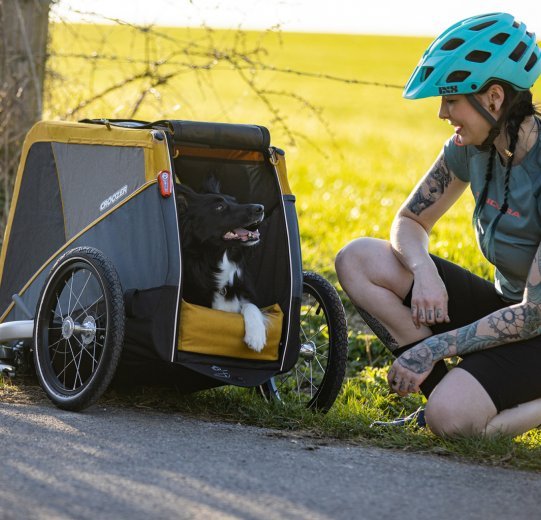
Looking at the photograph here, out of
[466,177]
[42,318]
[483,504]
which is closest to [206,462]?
[483,504]

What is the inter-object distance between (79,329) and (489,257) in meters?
1.56

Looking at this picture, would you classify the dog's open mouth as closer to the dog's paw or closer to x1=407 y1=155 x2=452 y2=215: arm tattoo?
the dog's paw

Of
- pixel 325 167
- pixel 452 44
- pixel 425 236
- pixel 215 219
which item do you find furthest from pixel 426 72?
pixel 325 167

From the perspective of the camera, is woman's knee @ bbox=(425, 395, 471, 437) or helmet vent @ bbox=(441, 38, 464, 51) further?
helmet vent @ bbox=(441, 38, 464, 51)

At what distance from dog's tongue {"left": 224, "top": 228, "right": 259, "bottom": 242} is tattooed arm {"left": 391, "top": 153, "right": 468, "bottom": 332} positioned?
1.90 ft

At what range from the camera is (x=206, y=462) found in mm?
3203

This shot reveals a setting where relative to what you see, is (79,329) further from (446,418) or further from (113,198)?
(446,418)

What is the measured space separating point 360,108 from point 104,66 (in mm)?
19727

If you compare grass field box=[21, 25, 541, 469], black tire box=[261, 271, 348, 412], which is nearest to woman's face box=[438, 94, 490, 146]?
black tire box=[261, 271, 348, 412]

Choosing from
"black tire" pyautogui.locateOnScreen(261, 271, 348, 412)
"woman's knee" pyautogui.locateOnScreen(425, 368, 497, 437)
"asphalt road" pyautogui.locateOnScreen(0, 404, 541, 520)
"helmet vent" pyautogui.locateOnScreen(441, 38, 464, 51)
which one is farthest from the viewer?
"black tire" pyautogui.locateOnScreen(261, 271, 348, 412)

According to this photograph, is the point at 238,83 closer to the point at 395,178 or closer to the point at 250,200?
the point at 395,178

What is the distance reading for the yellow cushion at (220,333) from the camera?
147 inches

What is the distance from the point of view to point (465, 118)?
371cm

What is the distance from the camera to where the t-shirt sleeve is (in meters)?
4.01
